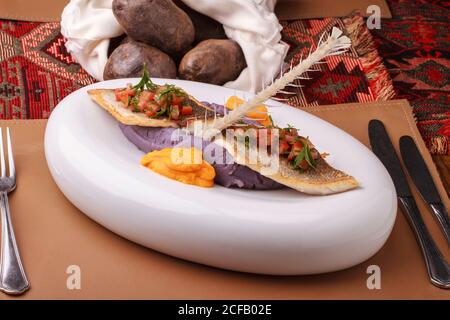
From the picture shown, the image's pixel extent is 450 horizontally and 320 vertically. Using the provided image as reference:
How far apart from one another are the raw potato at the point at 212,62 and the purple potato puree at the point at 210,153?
0.60 meters

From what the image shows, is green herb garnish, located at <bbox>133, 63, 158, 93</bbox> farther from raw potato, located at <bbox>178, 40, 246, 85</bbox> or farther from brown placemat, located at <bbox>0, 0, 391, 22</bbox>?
brown placemat, located at <bbox>0, 0, 391, 22</bbox>

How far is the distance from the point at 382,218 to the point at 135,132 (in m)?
0.73

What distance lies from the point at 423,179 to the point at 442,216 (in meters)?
0.18

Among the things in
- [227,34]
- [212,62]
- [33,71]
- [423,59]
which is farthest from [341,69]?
[33,71]

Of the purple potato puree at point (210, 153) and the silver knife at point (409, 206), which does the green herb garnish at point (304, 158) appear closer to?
the purple potato puree at point (210, 153)

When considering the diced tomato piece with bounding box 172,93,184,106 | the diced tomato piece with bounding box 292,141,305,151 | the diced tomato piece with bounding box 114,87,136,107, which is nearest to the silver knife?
the diced tomato piece with bounding box 292,141,305,151

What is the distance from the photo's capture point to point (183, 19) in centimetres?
264

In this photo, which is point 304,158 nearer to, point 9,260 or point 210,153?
point 210,153

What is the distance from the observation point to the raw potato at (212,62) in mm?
2555

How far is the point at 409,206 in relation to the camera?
2090 millimetres

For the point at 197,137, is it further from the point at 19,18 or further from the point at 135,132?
the point at 19,18

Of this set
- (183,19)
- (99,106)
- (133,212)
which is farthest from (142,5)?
(133,212)

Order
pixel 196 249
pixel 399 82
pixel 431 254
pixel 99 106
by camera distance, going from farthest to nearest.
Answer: pixel 399 82, pixel 99 106, pixel 431 254, pixel 196 249

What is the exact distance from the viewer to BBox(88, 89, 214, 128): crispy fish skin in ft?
6.52
